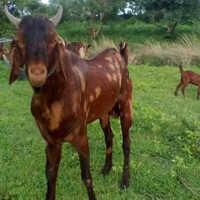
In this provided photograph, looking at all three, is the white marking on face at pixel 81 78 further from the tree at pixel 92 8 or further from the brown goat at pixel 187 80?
the tree at pixel 92 8

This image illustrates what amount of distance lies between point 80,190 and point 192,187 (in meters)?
1.36

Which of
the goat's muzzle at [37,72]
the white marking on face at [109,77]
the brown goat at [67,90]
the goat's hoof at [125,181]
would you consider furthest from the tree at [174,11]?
the goat's muzzle at [37,72]

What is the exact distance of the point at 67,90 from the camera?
4301 mm

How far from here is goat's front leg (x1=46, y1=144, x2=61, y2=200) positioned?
4.76m

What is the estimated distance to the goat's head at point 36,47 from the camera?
3588 millimetres

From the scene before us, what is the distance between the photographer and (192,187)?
18.7 ft

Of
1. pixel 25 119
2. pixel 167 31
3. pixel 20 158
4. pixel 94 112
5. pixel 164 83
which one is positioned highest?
pixel 94 112

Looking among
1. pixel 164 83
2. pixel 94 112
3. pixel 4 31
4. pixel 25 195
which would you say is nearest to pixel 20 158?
pixel 25 195

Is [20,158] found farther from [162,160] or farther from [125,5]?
[125,5]

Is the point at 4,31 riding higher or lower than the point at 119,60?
lower

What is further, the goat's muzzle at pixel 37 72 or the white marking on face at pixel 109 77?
the white marking on face at pixel 109 77

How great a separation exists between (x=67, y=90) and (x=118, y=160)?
2.29 meters

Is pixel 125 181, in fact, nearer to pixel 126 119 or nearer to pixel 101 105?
pixel 126 119

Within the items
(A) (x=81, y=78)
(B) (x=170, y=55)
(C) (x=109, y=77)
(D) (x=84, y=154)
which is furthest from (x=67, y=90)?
(B) (x=170, y=55)
